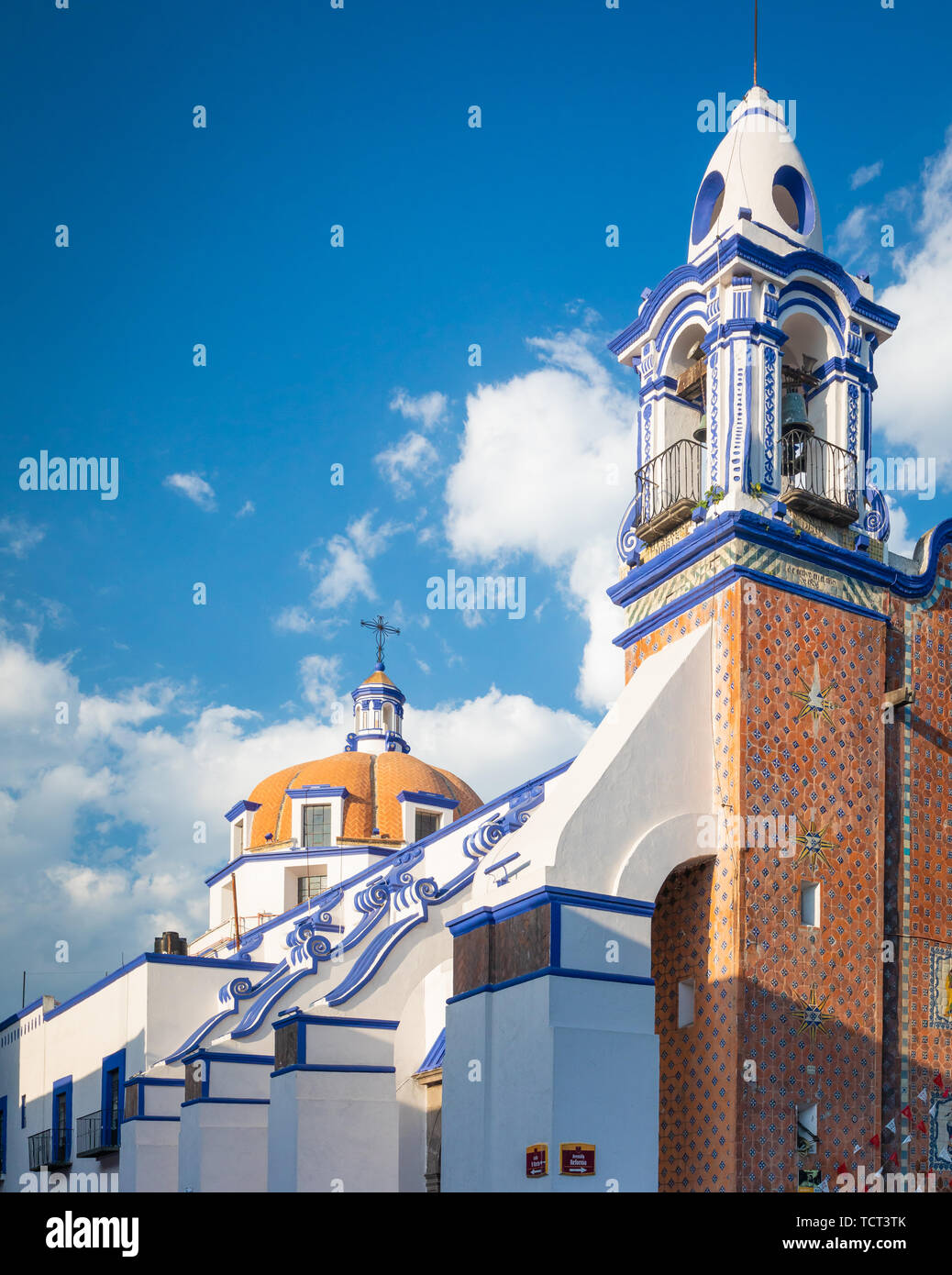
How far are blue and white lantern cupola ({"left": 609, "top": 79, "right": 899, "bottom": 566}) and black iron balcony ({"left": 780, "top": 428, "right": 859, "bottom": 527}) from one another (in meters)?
0.02

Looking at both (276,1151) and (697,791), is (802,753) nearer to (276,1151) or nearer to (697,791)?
(697,791)

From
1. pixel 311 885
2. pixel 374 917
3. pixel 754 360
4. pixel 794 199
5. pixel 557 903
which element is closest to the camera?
pixel 557 903

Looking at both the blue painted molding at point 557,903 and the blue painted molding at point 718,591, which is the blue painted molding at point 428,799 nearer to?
the blue painted molding at point 718,591

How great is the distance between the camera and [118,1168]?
23469 mm

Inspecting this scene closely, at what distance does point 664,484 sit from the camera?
55.0ft

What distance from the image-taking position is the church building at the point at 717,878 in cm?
1362

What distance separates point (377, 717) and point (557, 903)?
2253 cm

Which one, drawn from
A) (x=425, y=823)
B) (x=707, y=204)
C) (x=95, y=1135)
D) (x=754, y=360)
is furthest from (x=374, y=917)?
(x=425, y=823)

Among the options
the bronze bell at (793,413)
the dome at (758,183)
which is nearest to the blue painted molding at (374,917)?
the bronze bell at (793,413)

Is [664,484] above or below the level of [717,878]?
above

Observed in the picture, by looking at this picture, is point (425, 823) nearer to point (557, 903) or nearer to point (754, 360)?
point (754, 360)

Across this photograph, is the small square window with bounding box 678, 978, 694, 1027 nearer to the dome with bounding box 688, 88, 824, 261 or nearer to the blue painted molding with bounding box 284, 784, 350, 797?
the dome with bounding box 688, 88, 824, 261

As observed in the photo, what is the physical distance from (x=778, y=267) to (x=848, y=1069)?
8124 mm

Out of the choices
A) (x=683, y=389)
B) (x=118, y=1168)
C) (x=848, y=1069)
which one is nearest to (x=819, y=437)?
(x=683, y=389)
